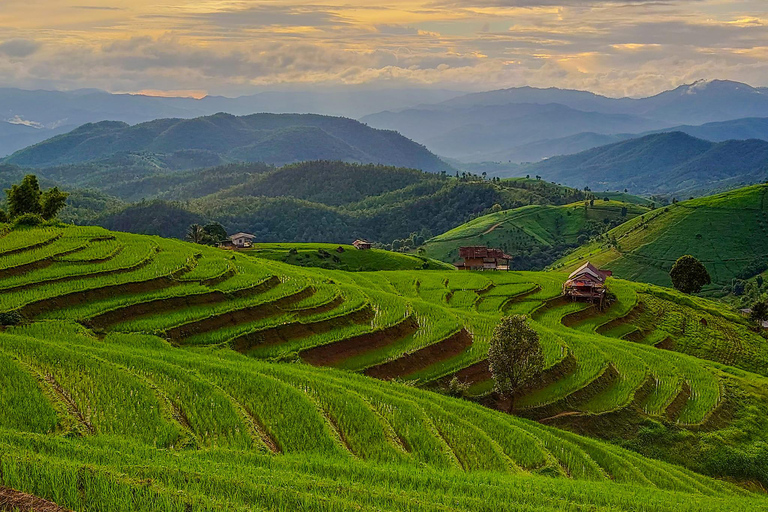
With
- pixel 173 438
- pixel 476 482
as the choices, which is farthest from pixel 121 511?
pixel 476 482

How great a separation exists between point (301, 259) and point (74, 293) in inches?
2875

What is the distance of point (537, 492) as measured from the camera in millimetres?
20594

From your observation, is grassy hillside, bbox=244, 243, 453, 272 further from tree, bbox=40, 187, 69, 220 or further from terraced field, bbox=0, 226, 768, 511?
terraced field, bbox=0, 226, 768, 511

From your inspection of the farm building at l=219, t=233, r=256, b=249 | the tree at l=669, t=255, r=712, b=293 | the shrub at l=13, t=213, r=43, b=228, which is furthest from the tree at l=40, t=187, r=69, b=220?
the tree at l=669, t=255, r=712, b=293

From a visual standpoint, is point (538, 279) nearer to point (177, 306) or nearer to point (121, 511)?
point (177, 306)

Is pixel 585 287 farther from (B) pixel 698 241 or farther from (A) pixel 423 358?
(B) pixel 698 241

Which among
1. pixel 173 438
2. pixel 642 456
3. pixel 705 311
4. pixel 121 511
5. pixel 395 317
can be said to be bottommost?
pixel 705 311

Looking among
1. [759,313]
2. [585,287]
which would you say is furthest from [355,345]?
[759,313]

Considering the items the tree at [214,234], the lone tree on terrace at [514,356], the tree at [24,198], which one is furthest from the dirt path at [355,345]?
the tree at [214,234]

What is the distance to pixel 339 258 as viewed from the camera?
120 meters

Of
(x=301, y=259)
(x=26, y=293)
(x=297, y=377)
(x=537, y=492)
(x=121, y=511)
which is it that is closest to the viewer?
(x=121, y=511)

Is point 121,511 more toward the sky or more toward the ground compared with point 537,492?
more toward the sky

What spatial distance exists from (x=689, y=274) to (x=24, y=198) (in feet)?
289

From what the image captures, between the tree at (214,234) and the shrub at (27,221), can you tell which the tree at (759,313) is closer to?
the shrub at (27,221)
